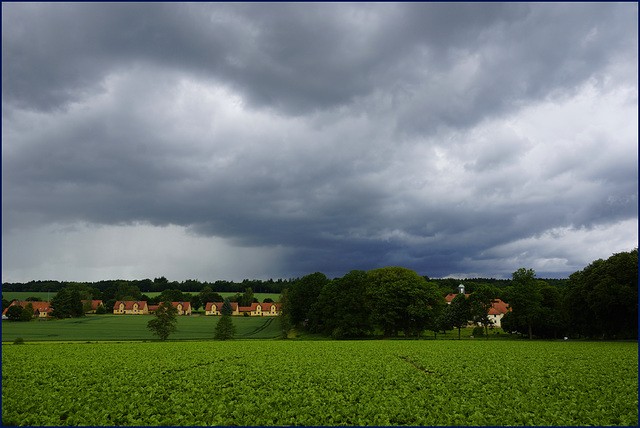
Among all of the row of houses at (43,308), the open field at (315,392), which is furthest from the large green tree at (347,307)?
the row of houses at (43,308)

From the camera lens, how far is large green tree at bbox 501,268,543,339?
5632 centimetres

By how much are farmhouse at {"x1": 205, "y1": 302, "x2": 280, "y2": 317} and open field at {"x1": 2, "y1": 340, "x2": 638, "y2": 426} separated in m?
133

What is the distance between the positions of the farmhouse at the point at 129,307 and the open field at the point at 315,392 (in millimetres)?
130341

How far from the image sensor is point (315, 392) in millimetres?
16516

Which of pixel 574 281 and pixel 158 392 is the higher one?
pixel 574 281

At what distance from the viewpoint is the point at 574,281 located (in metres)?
53.4

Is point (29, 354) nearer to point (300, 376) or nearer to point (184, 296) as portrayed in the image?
point (300, 376)

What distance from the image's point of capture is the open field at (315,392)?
13.4 m

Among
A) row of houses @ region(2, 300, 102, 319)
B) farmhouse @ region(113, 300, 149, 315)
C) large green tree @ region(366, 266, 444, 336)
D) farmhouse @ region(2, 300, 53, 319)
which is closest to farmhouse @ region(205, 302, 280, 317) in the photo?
farmhouse @ region(113, 300, 149, 315)

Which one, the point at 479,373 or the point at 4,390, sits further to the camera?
the point at 479,373

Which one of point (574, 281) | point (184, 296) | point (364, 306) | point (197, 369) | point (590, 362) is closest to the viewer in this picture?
point (197, 369)

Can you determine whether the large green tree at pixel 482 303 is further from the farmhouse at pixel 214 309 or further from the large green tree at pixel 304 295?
the farmhouse at pixel 214 309

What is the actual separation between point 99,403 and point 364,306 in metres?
52.3

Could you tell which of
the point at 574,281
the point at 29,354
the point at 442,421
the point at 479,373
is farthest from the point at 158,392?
the point at 574,281
